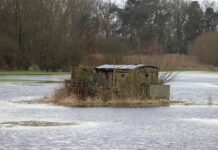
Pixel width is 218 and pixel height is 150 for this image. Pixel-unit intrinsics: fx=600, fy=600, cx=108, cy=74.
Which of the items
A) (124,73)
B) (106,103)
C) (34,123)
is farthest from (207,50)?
(34,123)

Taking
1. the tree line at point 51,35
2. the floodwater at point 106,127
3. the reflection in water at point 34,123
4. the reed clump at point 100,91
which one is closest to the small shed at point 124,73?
the reed clump at point 100,91

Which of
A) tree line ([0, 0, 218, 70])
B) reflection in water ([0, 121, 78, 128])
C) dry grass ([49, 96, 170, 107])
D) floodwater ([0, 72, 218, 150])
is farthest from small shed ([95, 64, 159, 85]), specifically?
tree line ([0, 0, 218, 70])

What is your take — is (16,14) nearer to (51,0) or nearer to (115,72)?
(51,0)

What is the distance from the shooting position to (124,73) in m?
36.7

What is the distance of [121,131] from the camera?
22578 millimetres

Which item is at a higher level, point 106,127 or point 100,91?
point 100,91

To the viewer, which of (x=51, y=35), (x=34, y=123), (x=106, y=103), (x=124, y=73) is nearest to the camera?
(x=34, y=123)

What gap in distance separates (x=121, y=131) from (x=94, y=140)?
2.78 metres

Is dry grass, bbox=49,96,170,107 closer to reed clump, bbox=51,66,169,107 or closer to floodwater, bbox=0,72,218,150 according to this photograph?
reed clump, bbox=51,66,169,107

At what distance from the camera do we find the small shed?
120 ft

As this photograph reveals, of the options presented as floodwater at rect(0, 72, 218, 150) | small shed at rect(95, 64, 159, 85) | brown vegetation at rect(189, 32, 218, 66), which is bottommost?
floodwater at rect(0, 72, 218, 150)

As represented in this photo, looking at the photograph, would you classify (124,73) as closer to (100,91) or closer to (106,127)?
(100,91)

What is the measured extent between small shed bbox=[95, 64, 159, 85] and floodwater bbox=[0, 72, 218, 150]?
2.87 metres

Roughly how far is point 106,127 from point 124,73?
13.1m
